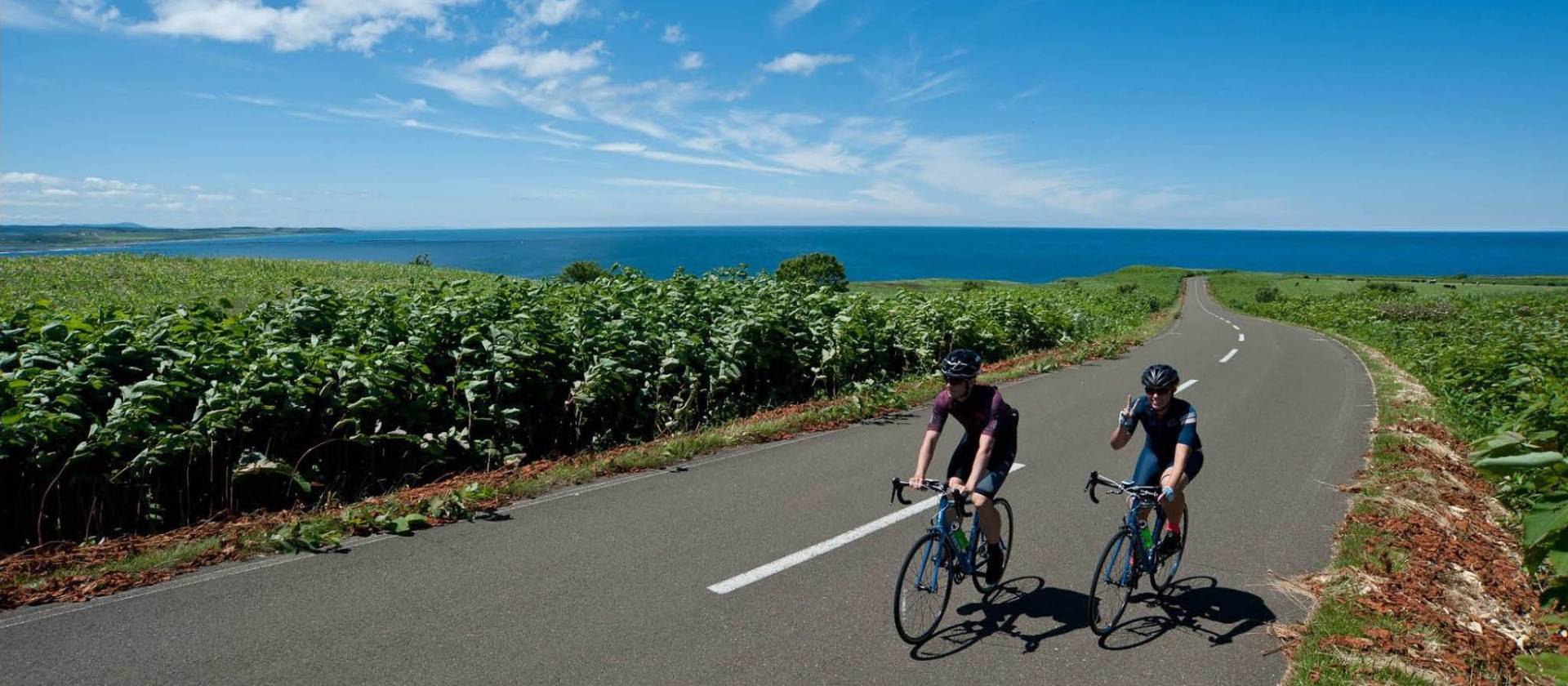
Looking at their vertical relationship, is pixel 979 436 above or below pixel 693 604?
above

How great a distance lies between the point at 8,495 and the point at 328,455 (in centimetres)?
231

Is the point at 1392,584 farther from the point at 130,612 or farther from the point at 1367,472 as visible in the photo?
the point at 130,612

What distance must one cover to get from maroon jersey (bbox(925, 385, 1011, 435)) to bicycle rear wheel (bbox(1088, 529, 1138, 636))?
110cm

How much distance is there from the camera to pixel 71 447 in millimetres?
6188

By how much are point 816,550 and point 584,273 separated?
28.9m

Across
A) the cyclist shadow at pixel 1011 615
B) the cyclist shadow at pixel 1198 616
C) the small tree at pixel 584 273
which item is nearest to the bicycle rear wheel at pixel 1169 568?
the cyclist shadow at pixel 1198 616

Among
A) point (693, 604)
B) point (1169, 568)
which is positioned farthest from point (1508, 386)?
point (693, 604)

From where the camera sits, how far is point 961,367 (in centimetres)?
512

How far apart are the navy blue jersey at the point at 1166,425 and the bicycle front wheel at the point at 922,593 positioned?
5.31ft

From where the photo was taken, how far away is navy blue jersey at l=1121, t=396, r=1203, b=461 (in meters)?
5.25

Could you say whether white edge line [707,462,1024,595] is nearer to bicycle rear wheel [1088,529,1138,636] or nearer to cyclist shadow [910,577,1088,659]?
cyclist shadow [910,577,1088,659]

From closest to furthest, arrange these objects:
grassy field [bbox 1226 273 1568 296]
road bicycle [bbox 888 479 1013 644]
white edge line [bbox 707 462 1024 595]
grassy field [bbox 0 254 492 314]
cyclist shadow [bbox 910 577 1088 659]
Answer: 1. road bicycle [bbox 888 479 1013 644]
2. cyclist shadow [bbox 910 577 1088 659]
3. white edge line [bbox 707 462 1024 595]
4. grassy field [bbox 0 254 492 314]
5. grassy field [bbox 1226 273 1568 296]

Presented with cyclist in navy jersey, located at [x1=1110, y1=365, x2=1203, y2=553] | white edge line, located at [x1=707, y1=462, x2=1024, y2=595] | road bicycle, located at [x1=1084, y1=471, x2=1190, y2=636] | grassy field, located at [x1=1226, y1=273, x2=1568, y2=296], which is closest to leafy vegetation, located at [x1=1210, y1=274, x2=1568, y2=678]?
cyclist in navy jersey, located at [x1=1110, y1=365, x2=1203, y2=553]

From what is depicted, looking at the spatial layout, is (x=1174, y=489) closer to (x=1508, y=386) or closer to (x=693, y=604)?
(x=693, y=604)
